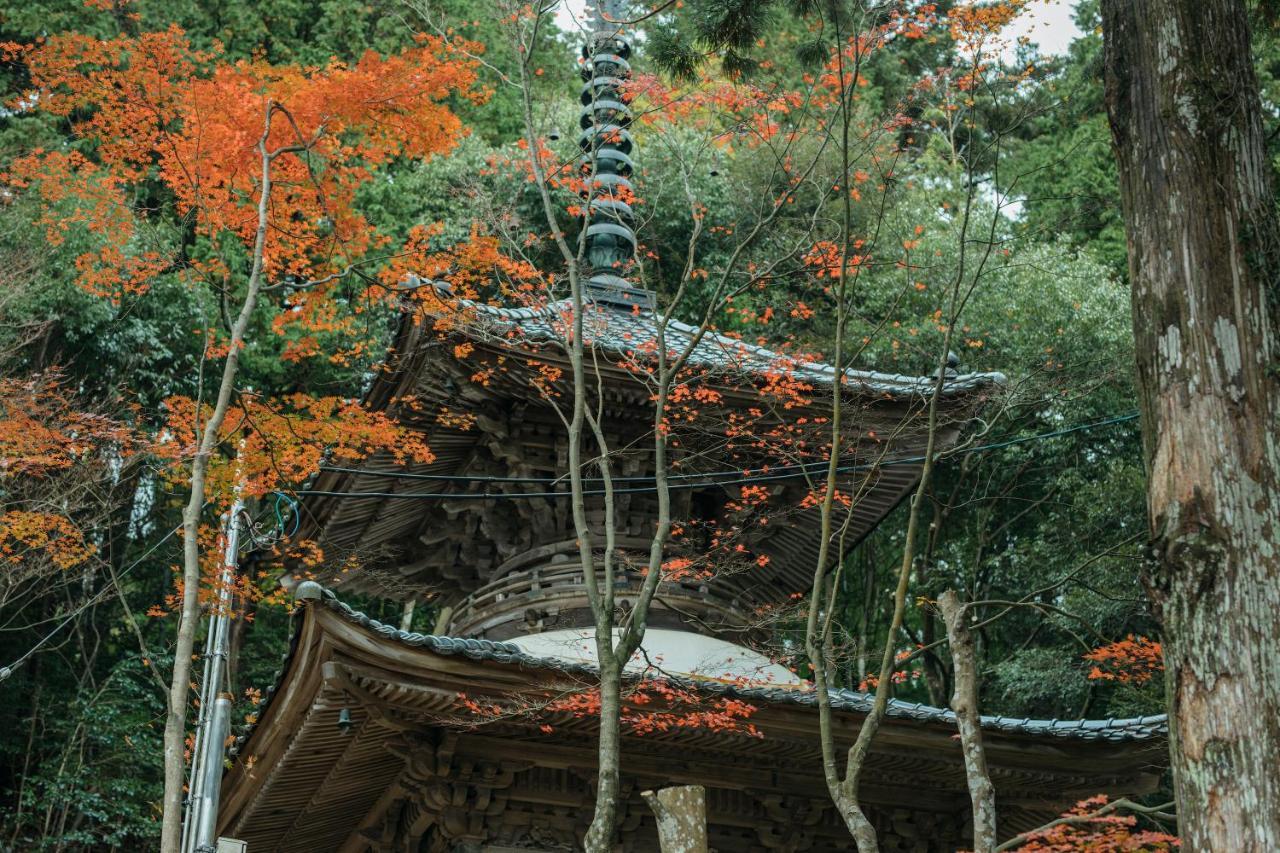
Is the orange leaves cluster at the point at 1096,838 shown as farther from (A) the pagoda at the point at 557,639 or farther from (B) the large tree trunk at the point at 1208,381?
(B) the large tree trunk at the point at 1208,381

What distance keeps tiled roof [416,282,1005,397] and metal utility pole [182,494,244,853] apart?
2.56 meters

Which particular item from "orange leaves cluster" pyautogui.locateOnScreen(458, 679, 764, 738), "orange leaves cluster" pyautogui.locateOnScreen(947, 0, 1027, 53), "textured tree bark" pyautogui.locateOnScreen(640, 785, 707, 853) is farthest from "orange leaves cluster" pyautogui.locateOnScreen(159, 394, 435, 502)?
"orange leaves cluster" pyautogui.locateOnScreen(947, 0, 1027, 53)

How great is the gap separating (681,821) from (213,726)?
17.0 ft

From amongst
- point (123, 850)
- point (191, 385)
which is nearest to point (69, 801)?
point (123, 850)

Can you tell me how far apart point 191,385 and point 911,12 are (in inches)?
530

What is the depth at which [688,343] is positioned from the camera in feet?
32.3

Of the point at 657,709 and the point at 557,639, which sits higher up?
the point at 557,639

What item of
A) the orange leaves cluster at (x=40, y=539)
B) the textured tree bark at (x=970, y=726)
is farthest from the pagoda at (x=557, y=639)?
the orange leaves cluster at (x=40, y=539)

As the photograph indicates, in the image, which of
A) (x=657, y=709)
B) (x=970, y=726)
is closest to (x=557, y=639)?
(x=657, y=709)

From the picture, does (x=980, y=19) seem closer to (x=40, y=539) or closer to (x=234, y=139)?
(x=234, y=139)

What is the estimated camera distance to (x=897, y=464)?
10180 mm

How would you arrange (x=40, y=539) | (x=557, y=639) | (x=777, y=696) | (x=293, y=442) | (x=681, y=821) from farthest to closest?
(x=40, y=539) < (x=293, y=442) < (x=557, y=639) < (x=777, y=696) < (x=681, y=821)

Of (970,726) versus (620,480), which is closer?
(970,726)

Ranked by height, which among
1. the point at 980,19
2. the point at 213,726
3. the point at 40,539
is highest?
the point at 980,19
